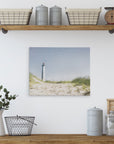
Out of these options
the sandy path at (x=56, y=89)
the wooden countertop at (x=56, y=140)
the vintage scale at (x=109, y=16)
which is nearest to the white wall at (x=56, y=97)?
the sandy path at (x=56, y=89)

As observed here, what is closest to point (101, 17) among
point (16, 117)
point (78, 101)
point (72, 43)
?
point (72, 43)

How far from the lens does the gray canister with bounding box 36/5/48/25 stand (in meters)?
3.49

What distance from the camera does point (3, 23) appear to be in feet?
11.3

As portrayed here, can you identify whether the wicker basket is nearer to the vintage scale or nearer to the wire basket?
the vintage scale

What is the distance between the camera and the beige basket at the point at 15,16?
11.2ft

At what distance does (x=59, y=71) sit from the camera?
143 inches

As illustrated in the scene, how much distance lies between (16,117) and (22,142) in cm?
39

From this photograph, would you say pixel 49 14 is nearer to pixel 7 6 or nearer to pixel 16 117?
pixel 7 6

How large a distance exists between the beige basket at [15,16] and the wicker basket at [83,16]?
1.32 feet

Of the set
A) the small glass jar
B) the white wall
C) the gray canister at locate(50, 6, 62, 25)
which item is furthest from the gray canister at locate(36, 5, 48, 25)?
the small glass jar

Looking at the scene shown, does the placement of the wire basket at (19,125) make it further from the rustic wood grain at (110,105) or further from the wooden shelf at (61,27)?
the wooden shelf at (61,27)

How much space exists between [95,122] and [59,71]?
25.2 inches

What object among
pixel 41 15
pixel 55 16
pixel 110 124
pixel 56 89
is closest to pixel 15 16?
pixel 41 15

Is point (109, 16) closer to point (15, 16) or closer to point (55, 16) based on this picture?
point (55, 16)
